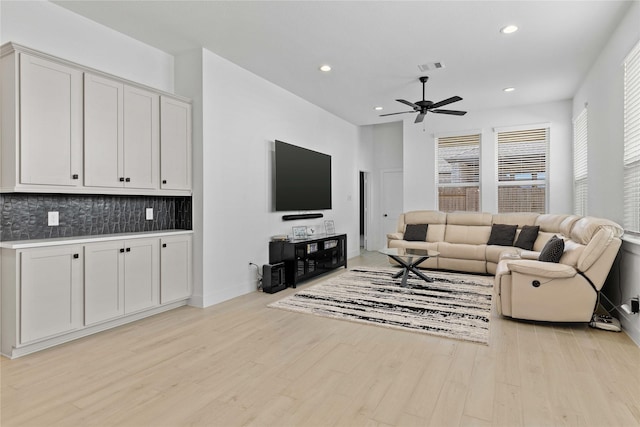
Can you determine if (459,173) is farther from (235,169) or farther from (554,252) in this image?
(235,169)

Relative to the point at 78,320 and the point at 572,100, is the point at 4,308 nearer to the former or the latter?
the point at 78,320

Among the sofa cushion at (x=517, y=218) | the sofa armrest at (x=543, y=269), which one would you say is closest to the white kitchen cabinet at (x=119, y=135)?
the sofa armrest at (x=543, y=269)

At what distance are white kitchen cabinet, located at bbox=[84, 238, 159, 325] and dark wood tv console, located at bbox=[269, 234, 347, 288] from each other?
5.58 feet

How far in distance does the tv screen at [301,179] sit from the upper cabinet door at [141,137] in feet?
5.58

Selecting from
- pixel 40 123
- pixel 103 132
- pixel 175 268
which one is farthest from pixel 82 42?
pixel 175 268

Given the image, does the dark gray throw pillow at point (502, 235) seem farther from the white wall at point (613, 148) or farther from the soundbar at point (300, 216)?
the soundbar at point (300, 216)

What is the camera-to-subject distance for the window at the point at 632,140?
118 inches

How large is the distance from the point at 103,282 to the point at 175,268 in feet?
2.45

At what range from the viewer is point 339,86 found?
16.8ft

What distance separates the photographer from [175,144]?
376 cm

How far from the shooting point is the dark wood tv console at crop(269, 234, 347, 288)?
4691 millimetres

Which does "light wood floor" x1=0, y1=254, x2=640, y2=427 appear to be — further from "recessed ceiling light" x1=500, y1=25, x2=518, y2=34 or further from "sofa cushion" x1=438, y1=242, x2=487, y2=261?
"recessed ceiling light" x1=500, y1=25, x2=518, y2=34

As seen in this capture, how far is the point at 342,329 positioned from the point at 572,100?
18.6ft

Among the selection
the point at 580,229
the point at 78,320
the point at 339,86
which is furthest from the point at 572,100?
the point at 78,320
